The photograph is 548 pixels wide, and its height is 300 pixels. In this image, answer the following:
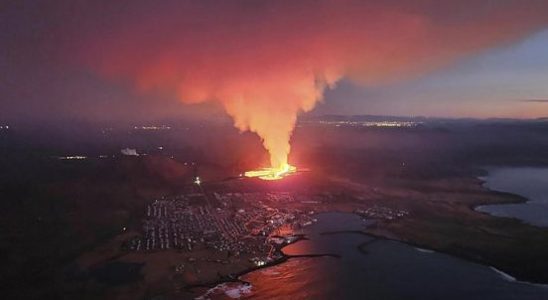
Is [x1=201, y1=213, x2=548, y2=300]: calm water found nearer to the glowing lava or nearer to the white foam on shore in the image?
the white foam on shore

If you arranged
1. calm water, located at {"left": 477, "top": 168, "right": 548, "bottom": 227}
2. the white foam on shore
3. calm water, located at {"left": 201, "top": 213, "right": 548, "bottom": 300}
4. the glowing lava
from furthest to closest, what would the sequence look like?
A: 1. the glowing lava
2. calm water, located at {"left": 477, "top": 168, "right": 548, "bottom": 227}
3. calm water, located at {"left": 201, "top": 213, "right": 548, "bottom": 300}
4. the white foam on shore

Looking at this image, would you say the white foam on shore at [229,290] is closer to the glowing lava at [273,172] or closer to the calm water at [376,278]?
the calm water at [376,278]

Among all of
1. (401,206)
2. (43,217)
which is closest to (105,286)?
(43,217)

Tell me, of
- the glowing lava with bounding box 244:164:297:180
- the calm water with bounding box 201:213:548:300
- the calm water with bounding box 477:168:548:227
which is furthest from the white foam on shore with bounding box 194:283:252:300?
the glowing lava with bounding box 244:164:297:180

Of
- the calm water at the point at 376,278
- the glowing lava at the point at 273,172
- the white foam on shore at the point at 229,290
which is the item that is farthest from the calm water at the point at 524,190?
the white foam on shore at the point at 229,290

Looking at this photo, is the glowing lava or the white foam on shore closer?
the white foam on shore

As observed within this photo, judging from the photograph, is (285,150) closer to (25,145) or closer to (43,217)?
(43,217)
